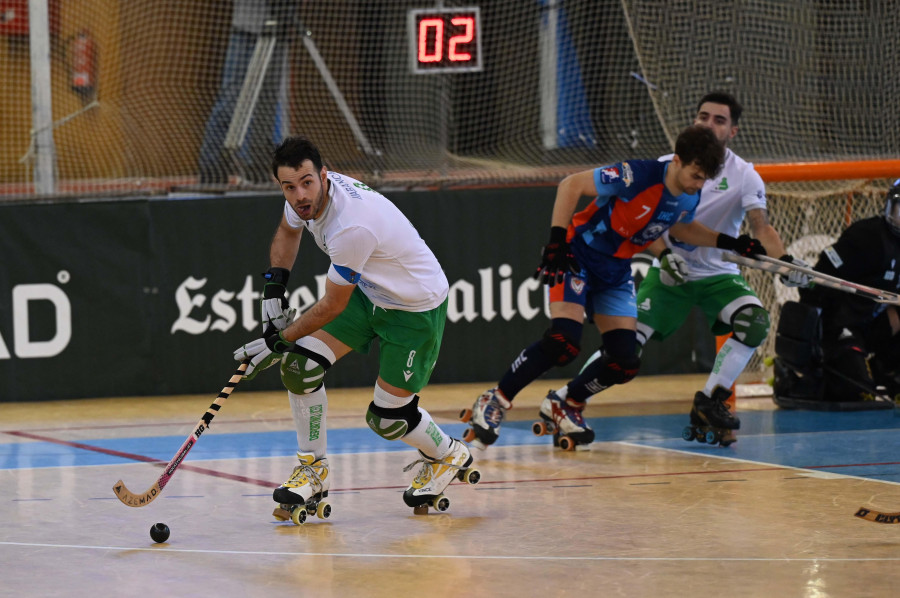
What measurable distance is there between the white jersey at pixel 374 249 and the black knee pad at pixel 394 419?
1.29ft

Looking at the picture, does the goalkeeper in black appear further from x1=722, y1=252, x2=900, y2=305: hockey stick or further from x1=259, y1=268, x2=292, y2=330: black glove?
x1=259, y1=268, x2=292, y2=330: black glove

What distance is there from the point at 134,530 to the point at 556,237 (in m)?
2.41

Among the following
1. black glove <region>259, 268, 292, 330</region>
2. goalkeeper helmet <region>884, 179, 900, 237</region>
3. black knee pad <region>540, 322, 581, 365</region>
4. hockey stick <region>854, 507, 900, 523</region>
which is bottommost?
hockey stick <region>854, 507, 900, 523</region>

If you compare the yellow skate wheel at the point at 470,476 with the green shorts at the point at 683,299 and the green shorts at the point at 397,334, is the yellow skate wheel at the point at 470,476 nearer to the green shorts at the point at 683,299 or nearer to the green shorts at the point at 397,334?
the green shorts at the point at 397,334

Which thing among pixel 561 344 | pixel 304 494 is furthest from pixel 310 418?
pixel 561 344

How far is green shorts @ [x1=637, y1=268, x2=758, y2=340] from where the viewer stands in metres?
6.64

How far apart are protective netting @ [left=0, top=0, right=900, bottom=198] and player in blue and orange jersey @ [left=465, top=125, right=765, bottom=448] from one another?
3480 millimetres

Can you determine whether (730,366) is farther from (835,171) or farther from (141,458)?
(141,458)

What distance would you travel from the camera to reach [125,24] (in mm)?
11562

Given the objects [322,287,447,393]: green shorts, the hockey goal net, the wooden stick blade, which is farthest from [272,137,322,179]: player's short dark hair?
the hockey goal net

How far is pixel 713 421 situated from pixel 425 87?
208 inches

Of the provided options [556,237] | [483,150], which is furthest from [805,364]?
[483,150]

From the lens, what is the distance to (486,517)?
15.7 feet

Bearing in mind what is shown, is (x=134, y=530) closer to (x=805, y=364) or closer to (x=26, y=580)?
(x=26, y=580)
